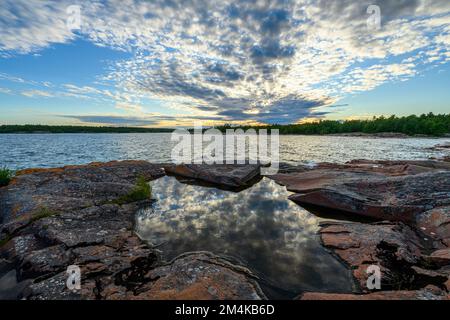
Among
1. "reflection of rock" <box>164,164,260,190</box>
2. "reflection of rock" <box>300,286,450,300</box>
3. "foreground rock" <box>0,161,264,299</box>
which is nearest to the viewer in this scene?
"reflection of rock" <box>300,286,450,300</box>

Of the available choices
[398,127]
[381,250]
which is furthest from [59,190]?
[398,127]

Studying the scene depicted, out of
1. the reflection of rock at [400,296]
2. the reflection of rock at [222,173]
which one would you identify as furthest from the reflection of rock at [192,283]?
the reflection of rock at [222,173]

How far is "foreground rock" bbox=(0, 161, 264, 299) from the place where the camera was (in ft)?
16.1

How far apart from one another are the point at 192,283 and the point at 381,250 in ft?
19.5

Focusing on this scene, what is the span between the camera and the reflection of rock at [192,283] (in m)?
4.76

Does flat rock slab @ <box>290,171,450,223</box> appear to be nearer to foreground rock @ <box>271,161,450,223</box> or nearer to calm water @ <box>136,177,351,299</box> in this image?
foreground rock @ <box>271,161,450,223</box>

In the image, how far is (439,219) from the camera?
8281mm

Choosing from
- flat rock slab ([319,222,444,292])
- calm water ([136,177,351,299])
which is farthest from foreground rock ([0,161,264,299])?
flat rock slab ([319,222,444,292])

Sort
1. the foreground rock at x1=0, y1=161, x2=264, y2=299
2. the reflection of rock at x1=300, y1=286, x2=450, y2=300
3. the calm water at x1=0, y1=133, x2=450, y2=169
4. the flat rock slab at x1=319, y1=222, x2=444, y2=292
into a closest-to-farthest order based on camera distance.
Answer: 1. the reflection of rock at x1=300, y1=286, x2=450, y2=300
2. the foreground rock at x1=0, y1=161, x2=264, y2=299
3. the flat rock slab at x1=319, y1=222, x2=444, y2=292
4. the calm water at x1=0, y1=133, x2=450, y2=169

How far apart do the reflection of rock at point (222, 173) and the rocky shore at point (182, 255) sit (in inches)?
197

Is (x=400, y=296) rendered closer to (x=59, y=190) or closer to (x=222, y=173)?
(x=222, y=173)

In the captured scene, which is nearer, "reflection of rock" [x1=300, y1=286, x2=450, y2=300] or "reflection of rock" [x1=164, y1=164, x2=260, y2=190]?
"reflection of rock" [x1=300, y1=286, x2=450, y2=300]

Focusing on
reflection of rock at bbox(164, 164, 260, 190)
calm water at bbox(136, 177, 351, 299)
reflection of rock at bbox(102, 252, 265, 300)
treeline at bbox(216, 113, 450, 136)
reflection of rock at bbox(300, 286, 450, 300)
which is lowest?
calm water at bbox(136, 177, 351, 299)
